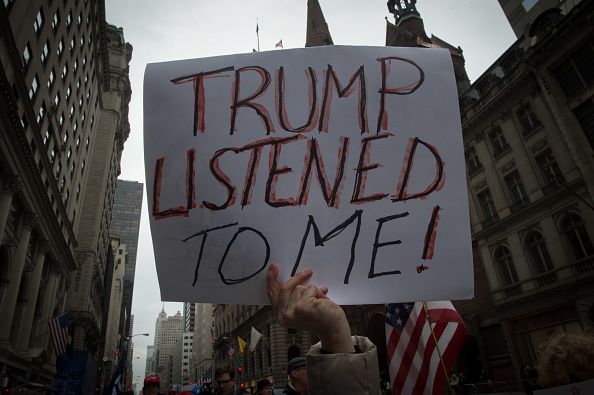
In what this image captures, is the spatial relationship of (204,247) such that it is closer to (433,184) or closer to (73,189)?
(433,184)

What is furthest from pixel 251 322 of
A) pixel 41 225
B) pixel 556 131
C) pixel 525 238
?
Answer: pixel 556 131

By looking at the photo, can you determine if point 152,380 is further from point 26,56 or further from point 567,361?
point 26,56

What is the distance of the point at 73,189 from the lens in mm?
36938

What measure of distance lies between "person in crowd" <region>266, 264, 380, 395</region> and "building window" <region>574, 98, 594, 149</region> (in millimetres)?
22734

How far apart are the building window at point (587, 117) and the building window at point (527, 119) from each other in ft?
7.30

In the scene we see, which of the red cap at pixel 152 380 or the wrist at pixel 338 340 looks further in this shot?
the red cap at pixel 152 380

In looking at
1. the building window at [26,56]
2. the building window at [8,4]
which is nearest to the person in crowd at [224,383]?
the building window at [8,4]

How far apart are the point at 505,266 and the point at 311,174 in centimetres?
2521

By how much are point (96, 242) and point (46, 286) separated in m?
19.4

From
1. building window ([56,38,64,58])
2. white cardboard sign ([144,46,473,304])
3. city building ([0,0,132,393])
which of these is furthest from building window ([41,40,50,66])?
white cardboard sign ([144,46,473,304])

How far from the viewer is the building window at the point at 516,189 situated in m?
22.8

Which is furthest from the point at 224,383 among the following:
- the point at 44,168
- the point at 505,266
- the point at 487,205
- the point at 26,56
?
the point at 44,168

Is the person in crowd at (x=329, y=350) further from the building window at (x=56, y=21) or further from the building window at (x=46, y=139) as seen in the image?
the building window at (x=56, y=21)

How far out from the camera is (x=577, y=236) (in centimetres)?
1934
